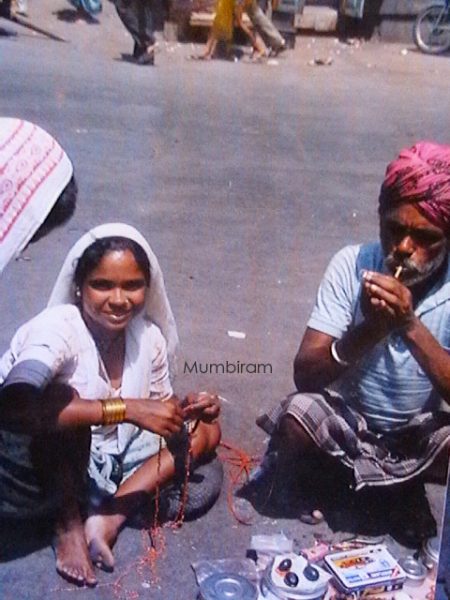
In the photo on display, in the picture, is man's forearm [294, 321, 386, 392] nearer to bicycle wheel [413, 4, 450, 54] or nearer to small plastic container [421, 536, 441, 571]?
small plastic container [421, 536, 441, 571]

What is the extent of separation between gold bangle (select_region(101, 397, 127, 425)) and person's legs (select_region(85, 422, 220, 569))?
25 cm

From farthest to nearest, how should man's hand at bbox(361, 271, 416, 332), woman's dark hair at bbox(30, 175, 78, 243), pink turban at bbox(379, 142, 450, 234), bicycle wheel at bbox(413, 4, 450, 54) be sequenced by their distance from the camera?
bicycle wheel at bbox(413, 4, 450, 54), pink turban at bbox(379, 142, 450, 234), man's hand at bbox(361, 271, 416, 332), woman's dark hair at bbox(30, 175, 78, 243)

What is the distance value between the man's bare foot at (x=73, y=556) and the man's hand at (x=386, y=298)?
72cm

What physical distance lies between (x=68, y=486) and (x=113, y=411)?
0.22 m

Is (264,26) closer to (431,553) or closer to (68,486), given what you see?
(68,486)

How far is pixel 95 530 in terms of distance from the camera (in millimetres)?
2105

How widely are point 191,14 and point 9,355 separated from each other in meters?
0.81

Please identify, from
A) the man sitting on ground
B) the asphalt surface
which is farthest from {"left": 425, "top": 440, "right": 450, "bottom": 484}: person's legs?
the asphalt surface

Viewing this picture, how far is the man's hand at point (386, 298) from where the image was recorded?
1.85 meters

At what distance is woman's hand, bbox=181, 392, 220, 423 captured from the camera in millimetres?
2049

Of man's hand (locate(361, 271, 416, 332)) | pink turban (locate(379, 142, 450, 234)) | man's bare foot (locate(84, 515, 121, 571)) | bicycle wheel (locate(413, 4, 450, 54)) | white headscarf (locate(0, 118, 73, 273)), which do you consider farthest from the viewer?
bicycle wheel (locate(413, 4, 450, 54))

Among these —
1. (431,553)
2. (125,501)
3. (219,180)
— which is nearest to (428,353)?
(431,553)

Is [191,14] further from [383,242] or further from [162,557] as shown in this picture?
[162,557]

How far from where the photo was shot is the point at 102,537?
210 centimetres
